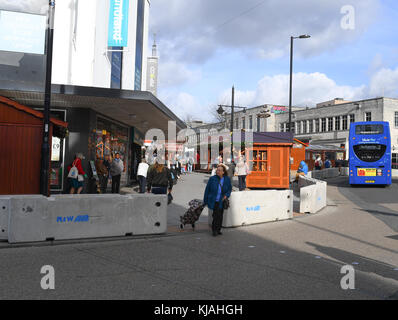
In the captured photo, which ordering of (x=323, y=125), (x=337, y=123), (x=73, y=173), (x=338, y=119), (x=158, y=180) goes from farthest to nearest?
(x=323, y=125), (x=337, y=123), (x=338, y=119), (x=73, y=173), (x=158, y=180)

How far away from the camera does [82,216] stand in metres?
7.70

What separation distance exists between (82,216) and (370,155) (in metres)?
18.6

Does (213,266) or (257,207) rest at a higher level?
(257,207)

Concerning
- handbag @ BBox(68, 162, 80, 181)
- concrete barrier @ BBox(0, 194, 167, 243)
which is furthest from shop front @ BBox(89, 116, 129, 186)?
concrete barrier @ BBox(0, 194, 167, 243)

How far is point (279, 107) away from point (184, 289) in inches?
2639

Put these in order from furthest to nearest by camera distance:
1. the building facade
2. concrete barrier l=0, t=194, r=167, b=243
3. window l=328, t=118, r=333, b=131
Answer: window l=328, t=118, r=333, b=131 < the building facade < concrete barrier l=0, t=194, r=167, b=243

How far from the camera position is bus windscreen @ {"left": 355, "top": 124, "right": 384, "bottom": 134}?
22234mm

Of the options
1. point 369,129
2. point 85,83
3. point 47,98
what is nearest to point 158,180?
point 47,98

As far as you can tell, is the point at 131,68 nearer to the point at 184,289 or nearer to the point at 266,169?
the point at 266,169

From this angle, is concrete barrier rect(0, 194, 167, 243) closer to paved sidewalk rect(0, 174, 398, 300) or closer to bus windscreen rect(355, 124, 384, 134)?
paved sidewalk rect(0, 174, 398, 300)

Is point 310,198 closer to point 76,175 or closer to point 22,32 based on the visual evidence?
point 76,175

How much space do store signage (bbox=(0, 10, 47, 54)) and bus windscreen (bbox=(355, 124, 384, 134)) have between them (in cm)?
1695
